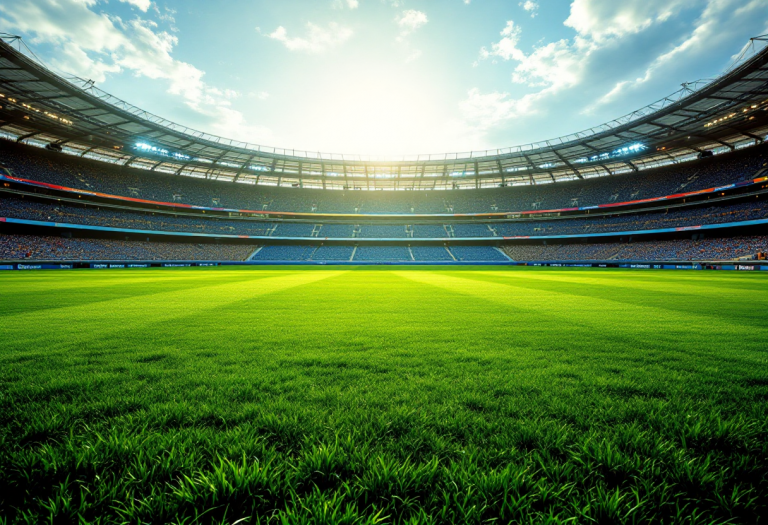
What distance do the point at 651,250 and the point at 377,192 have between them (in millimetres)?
46350

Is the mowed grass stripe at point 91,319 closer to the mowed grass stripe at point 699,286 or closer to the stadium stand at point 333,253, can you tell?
the mowed grass stripe at point 699,286

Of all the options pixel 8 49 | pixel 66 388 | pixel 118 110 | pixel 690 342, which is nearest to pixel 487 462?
pixel 66 388

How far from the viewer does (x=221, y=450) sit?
176 centimetres

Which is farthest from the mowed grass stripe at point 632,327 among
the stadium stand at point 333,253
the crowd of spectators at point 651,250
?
the stadium stand at point 333,253

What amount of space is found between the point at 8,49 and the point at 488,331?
36651mm

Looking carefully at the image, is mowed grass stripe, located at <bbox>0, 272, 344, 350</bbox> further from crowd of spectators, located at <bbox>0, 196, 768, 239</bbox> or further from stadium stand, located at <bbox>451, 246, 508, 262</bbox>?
stadium stand, located at <bbox>451, 246, 508, 262</bbox>

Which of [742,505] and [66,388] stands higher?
[742,505]

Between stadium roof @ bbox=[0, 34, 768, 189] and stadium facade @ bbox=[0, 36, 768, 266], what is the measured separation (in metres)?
0.22

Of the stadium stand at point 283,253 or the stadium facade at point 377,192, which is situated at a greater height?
the stadium facade at point 377,192

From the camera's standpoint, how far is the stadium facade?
105ft

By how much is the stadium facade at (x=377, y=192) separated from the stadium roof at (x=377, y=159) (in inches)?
8.5

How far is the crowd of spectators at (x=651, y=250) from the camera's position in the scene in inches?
1303

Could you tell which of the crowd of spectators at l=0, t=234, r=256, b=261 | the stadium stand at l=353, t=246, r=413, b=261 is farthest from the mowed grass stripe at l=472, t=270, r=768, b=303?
the crowd of spectators at l=0, t=234, r=256, b=261

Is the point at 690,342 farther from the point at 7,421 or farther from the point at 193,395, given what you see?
the point at 7,421
